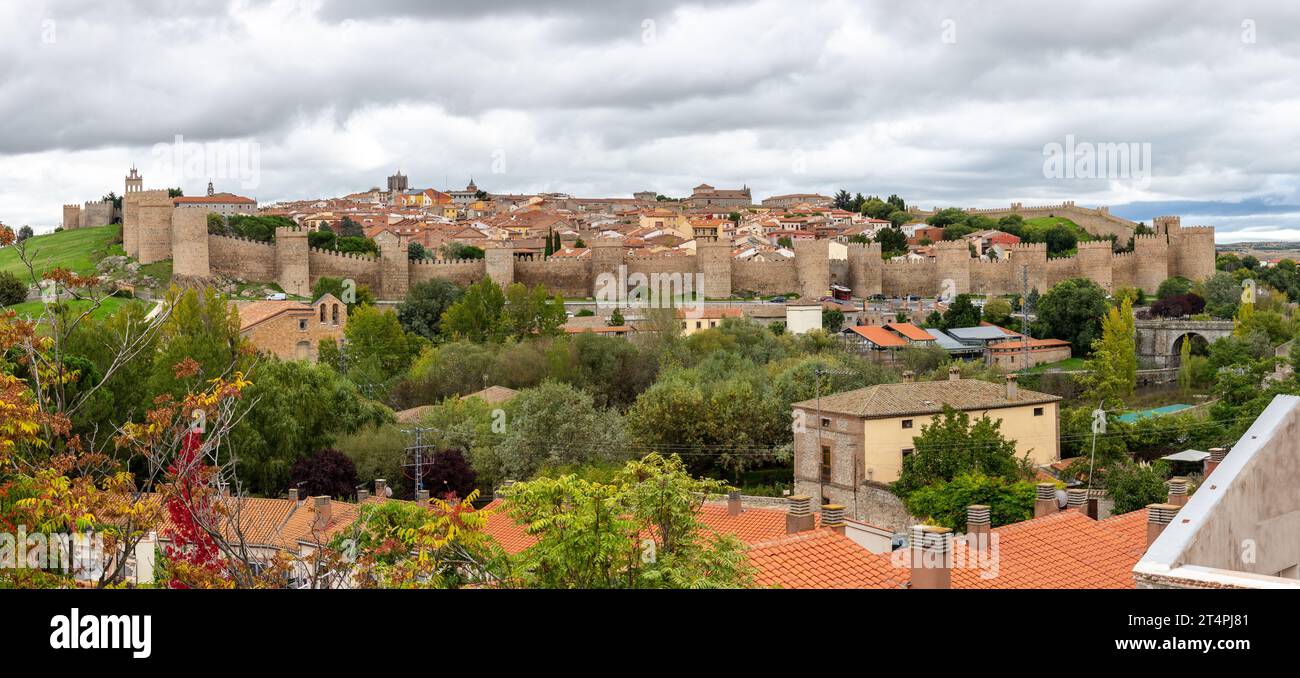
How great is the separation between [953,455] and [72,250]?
142 ft

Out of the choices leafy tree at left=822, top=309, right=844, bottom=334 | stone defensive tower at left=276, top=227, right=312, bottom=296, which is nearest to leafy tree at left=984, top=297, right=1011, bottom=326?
leafy tree at left=822, top=309, right=844, bottom=334

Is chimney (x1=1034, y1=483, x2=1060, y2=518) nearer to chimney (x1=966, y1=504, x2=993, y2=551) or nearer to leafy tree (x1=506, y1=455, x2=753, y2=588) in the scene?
chimney (x1=966, y1=504, x2=993, y2=551)

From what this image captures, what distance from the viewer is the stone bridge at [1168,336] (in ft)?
139

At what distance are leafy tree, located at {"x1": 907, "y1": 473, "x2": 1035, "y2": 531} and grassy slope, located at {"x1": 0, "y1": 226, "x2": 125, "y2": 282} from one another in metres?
→ 37.3

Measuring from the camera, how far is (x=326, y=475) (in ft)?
58.1

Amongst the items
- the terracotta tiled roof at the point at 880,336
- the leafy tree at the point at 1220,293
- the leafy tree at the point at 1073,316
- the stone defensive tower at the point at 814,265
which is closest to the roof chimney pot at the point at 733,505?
the terracotta tiled roof at the point at 880,336

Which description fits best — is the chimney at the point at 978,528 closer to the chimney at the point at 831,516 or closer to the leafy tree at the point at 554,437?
the chimney at the point at 831,516

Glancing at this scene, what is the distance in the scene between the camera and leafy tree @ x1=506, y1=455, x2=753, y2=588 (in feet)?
19.7

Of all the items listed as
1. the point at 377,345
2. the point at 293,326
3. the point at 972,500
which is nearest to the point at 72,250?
the point at 293,326

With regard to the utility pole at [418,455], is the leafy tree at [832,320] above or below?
above

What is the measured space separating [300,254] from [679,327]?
2037 cm

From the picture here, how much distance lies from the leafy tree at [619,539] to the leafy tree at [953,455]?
1018 cm

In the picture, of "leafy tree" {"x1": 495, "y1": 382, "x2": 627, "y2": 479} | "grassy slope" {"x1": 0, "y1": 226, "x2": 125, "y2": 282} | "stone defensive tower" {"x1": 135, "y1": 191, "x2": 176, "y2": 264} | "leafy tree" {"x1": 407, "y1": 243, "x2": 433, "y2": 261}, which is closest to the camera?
"leafy tree" {"x1": 495, "y1": 382, "x2": 627, "y2": 479}

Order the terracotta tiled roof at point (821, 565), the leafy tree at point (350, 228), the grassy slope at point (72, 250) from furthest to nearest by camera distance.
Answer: the leafy tree at point (350, 228) → the grassy slope at point (72, 250) → the terracotta tiled roof at point (821, 565)
